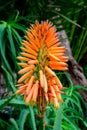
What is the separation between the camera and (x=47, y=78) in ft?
3.85

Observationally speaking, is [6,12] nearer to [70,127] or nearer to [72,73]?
[72,73]

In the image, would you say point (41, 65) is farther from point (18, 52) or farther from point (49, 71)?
point (18, 52)

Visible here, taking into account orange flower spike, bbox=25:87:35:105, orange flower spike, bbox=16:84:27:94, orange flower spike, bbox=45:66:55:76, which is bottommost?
orange flower spike, bbox=25:87:35:105

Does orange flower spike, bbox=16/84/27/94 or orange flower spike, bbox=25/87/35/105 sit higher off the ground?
orange flower spike, bbox=16/84/27/94

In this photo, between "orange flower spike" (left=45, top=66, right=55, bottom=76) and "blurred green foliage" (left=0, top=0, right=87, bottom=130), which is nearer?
"orange flower spike" (left=45, top=66, right=55, bottom=76)

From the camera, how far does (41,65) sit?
45.6 inches

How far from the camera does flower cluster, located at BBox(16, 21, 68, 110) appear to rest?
114 cm

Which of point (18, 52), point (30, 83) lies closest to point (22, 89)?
point (30, 83)

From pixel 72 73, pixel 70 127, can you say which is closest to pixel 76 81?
pixel 72 73

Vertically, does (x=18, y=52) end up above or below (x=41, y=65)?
above

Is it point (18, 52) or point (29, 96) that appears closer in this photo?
point (29, 96)

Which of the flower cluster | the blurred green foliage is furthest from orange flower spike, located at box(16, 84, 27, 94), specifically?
the blurred green foliage

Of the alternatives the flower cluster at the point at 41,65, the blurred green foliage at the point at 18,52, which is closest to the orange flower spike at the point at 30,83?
the flower cluster at the point at 41,65

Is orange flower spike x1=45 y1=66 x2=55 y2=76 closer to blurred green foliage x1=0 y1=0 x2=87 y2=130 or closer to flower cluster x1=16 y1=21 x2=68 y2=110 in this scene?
flower cluster x1=16 y1=21 x2=68 y2=110
